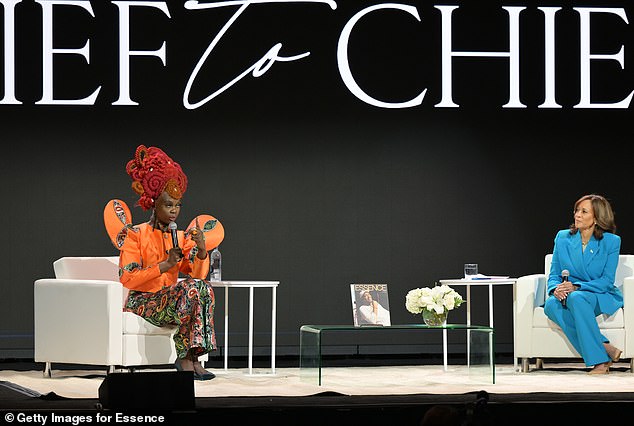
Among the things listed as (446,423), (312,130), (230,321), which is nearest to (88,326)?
(230,321)

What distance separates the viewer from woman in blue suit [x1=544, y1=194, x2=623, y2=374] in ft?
23.5

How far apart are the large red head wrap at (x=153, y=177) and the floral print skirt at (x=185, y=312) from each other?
0.51 m

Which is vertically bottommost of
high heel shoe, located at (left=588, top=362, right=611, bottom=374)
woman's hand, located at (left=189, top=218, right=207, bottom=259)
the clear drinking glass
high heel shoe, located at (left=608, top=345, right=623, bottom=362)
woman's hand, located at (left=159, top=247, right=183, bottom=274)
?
high heel shoe, located at (left=588, top=362, right=611, bottom=374)

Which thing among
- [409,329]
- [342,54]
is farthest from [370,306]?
[342,54]

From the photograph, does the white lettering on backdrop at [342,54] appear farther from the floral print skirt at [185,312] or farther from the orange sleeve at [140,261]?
the floral print skirt at [185,312]

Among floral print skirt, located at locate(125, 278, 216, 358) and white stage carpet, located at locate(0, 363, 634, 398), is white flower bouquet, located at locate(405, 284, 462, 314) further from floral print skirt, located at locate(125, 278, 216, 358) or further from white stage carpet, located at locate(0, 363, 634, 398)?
floral print skirt, located at locate(125, 278, 216, 358)

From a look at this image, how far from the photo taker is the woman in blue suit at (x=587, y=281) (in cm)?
716

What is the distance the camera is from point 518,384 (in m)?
6.55

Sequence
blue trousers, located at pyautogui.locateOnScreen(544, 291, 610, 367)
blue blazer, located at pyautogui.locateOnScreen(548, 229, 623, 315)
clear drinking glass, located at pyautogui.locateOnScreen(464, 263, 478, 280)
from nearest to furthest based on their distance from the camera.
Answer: blue trousers, located at pyautogui.locateOnScreen(544, 291, 610, 367)
blue blazer, located at pyautogui.locateOnScreen(548, 229, 623, 315)
clear drinking glass, located at pyautogui.locateOnScreen(464, 263, 478, 280)

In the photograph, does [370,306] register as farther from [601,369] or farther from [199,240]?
[601,369]

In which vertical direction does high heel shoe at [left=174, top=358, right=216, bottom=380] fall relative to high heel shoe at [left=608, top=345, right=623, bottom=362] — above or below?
below

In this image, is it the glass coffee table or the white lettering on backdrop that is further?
the white lettering on backdrop
